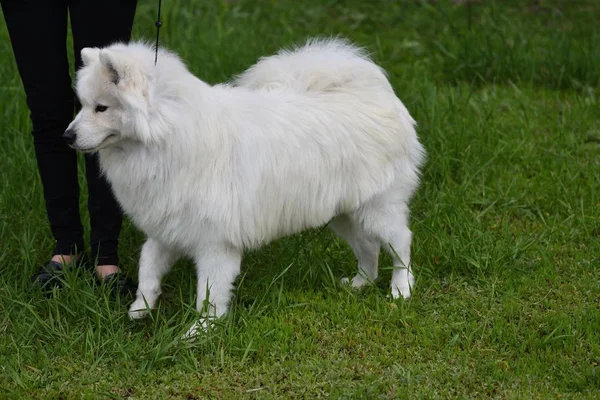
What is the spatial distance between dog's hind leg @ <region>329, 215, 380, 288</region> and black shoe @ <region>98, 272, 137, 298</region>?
3.23 feet

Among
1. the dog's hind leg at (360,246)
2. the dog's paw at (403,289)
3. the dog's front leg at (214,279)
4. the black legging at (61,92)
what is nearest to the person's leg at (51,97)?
the black legging at (61,92)

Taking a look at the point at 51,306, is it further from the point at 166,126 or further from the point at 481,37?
the point at 481,37

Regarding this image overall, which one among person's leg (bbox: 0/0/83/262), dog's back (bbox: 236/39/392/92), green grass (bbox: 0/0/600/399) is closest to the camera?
green grass (bbox: 0/0/600/399)

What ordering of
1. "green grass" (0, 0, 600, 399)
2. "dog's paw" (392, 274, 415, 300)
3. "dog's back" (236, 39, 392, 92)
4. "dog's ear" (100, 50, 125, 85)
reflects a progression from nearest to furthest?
"dog's ear" (100, 50, 125, 85) < "green grass" (0, 0, 600, 399) < "dog's back" (236, 39, 392, 92) < "dog's paw" (392, 274, 415, 300)

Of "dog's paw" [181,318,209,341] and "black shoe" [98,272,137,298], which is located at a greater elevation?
"dog's paw" [181,318,209,341]

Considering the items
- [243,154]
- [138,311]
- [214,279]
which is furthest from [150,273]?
[243,154]

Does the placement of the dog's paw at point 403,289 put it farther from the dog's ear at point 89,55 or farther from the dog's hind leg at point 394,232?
the dog's ear at point 89,55

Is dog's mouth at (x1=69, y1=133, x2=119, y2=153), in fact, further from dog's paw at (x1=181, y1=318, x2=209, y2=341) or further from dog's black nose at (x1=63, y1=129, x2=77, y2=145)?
dog's paw at (x1=181, y1=318, x2=209, y2=341)

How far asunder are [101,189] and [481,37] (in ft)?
11.2

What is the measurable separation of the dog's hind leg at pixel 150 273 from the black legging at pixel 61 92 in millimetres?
331

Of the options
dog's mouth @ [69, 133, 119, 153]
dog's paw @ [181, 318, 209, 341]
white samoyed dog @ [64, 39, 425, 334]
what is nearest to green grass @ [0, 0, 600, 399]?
dog's paw @ [181, 318, 209, 341]

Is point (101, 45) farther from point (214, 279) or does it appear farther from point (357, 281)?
point (357, 281)

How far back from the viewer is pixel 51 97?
3855 mm

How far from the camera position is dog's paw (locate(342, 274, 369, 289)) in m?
4.13
